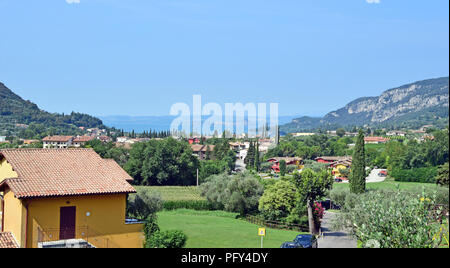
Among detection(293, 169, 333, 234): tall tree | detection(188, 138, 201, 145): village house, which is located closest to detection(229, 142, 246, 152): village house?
detection(188, 138, 201, 145): village house

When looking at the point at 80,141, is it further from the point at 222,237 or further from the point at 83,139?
the point at 222,237

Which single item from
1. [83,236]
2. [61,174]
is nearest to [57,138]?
[61,174]

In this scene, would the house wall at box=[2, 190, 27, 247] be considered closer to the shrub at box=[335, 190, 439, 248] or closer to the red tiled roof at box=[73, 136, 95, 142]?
the red tiled roof at box=[73, 136, 95, 142]

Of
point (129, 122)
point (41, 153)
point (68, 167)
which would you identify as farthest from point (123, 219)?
point (129, 122)

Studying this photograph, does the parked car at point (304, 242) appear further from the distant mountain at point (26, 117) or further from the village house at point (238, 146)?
the village house at point (238, 146)

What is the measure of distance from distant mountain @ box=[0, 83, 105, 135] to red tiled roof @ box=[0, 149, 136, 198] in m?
1.90

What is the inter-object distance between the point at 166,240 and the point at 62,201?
2.08 meters

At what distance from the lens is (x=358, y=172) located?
60.3ft

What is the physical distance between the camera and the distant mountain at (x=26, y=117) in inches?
379

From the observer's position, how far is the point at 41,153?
7.73 m
